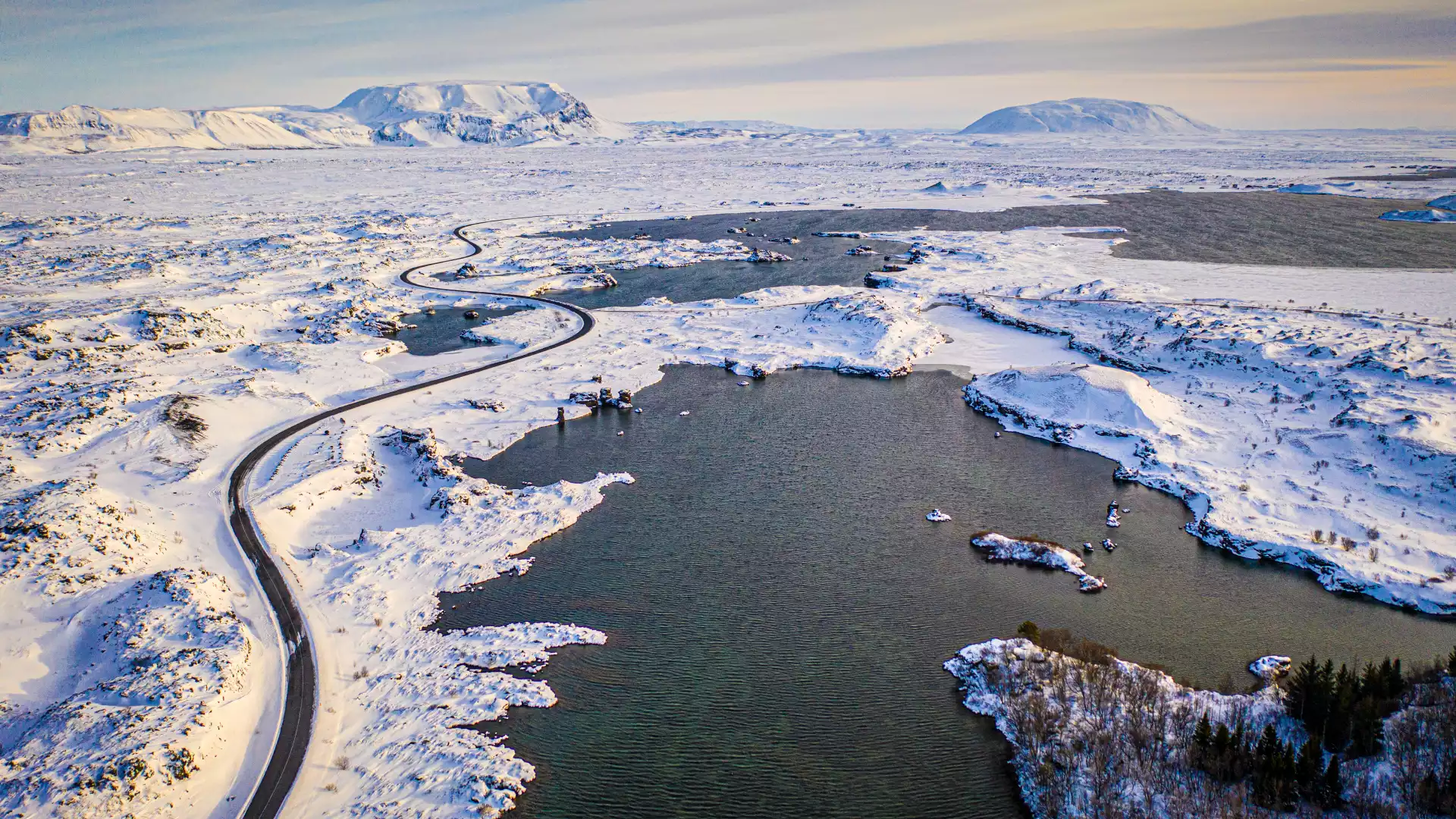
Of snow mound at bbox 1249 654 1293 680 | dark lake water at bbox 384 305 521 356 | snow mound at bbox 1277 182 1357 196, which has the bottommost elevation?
snow mound at bbox 1249 654 1293 680

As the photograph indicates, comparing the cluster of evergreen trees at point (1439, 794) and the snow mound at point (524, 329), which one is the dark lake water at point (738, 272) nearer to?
the snow mound at point (524, 329)

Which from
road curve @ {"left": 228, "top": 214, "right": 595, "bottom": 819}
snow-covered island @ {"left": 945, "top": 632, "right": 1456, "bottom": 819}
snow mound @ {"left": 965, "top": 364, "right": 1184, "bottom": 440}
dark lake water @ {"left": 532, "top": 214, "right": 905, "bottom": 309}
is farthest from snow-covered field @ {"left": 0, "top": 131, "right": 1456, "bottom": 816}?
snow-covered island @ {"left": 945, "top": 632, "right": 1456, "bottom": 819}

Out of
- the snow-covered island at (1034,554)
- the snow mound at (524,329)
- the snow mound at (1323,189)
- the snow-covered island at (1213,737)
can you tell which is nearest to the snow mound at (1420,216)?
the snow mound at (1323,189)

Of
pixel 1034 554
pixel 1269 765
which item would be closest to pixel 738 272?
pixel 1034 554

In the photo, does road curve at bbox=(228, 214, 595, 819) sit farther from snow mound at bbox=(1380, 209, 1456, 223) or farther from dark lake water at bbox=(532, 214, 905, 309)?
snow mound at bbox=(1380, 209, 1456, 223)

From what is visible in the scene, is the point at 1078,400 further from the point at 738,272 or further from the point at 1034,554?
the point at 738,272

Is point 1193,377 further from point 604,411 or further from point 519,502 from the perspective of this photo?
point 519,502
